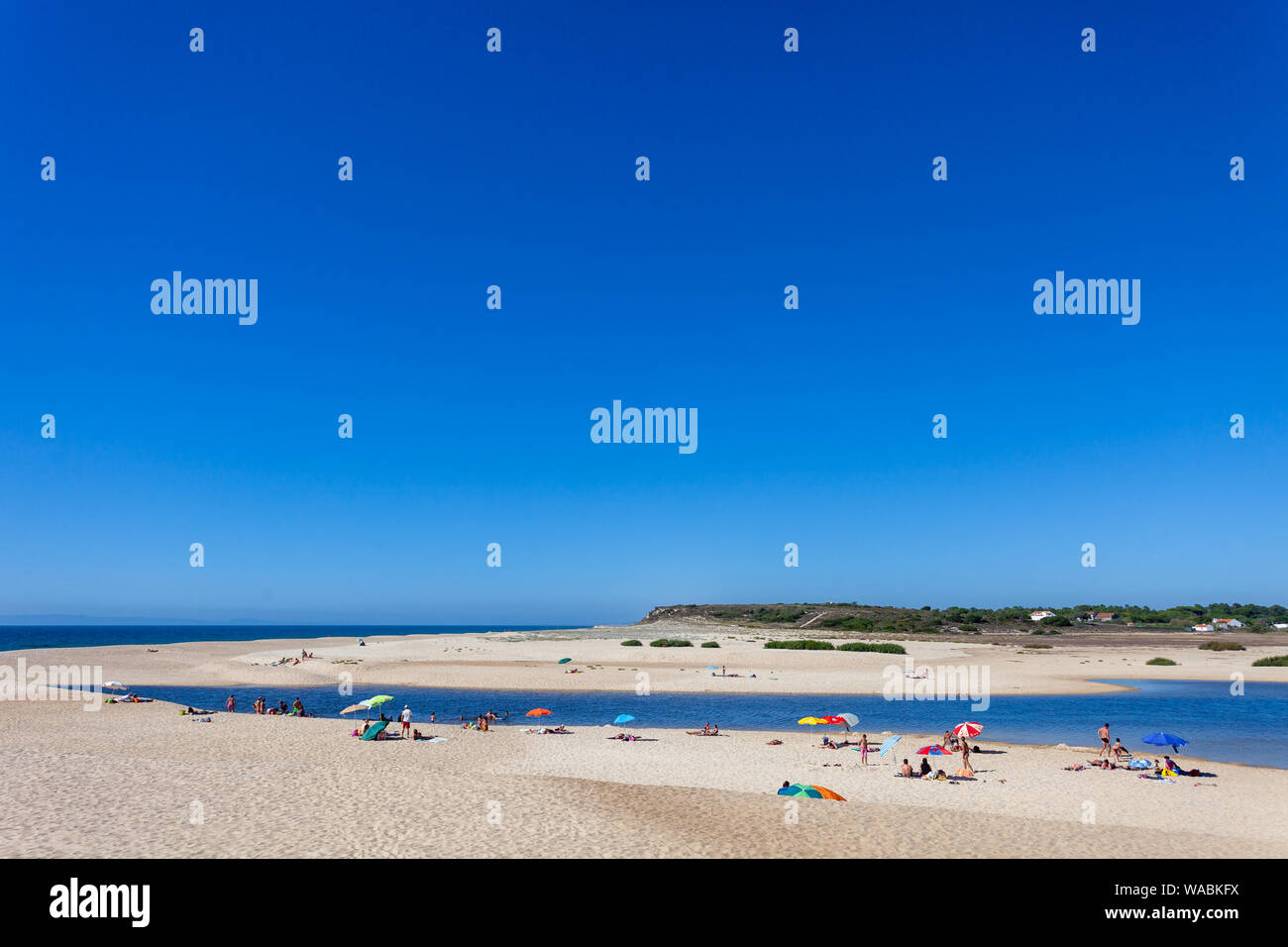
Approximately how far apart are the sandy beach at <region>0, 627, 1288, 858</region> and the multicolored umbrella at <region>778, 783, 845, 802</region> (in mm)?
306

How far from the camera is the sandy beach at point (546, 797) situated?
53.0 ft

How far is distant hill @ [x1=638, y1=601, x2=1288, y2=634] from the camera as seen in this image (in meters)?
118

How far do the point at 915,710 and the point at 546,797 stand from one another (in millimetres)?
28932

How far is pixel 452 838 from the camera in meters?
16.3

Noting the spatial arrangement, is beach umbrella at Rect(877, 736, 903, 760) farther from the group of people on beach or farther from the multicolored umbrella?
the group of people on beach

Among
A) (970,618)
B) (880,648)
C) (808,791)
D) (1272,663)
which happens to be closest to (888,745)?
(808,791)

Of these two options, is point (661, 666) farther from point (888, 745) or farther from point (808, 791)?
point (808, 791)

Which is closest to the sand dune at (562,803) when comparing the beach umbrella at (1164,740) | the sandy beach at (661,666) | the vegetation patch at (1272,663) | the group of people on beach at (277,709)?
the beach umbrella at (1164,740)

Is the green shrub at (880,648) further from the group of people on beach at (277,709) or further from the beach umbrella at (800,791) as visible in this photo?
the beach umbrella at (800,791)

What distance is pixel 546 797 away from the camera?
798 inches
